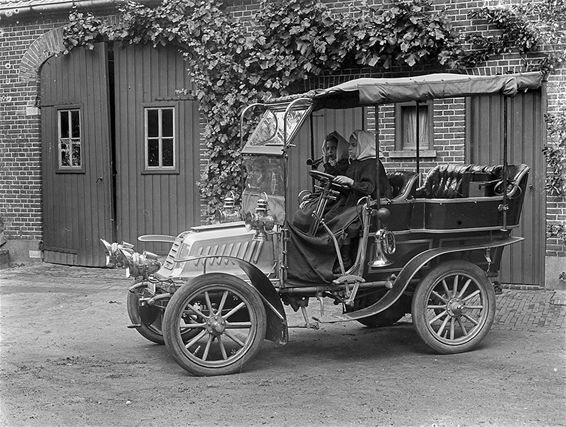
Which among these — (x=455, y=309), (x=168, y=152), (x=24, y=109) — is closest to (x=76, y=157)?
(x=24, y=109)

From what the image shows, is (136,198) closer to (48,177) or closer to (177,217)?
(177,217)

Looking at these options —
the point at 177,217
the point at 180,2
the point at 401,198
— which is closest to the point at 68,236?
the point at 177,217

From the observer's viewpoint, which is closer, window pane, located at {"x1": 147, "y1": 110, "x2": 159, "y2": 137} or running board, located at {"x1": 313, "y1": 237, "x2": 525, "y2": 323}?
running board, located at {"x1": 313, "y1": 237, "x2": 525, "y2": 323}

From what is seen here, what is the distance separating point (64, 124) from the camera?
13.0 meters

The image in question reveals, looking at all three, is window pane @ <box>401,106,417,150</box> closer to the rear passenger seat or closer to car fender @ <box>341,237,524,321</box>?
the rear passenger seat

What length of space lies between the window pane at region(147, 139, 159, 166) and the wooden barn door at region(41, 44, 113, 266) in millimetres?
669

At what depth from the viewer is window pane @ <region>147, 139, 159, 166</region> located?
1229cm

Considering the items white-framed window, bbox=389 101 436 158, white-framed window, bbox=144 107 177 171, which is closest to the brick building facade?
white-framed window, bbox=144 107 177 171

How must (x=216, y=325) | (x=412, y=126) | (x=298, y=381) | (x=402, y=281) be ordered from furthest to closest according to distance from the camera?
(x=412, y=126) → (x=402, y=281) → (x=216, y=325) → (x=298, y=381)

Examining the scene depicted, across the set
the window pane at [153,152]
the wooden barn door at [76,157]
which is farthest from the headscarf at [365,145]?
the wooden barn door at [76,157]

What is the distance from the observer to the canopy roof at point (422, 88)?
6.57 m

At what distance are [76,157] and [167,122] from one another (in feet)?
5.75

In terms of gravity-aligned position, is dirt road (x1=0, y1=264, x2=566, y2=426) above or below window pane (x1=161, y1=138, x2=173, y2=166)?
below

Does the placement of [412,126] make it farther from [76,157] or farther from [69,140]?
[69,140]
